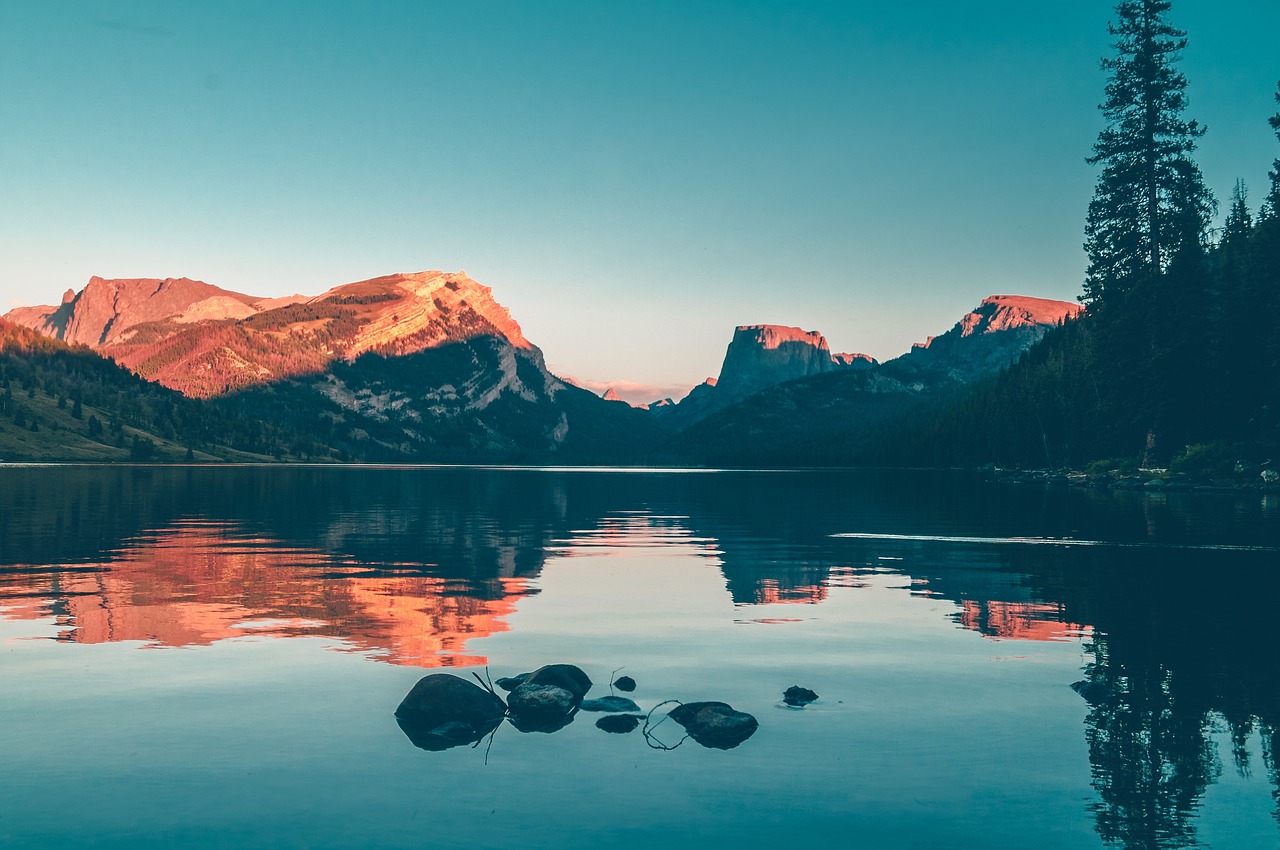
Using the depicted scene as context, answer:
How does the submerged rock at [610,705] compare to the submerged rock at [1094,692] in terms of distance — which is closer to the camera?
the submerged rock at [610,705]

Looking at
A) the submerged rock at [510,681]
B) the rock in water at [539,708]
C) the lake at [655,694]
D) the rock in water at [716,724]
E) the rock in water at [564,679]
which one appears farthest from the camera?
the submerged rock at [510,681]

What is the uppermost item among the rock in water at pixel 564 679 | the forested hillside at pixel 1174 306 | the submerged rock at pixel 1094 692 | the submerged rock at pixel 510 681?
the forested hillside at pixel 1174 306

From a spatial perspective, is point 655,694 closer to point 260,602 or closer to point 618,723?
point 618,723

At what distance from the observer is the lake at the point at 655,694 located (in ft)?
46.8

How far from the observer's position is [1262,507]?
81.9 metres

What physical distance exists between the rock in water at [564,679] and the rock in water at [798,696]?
4.76 meters

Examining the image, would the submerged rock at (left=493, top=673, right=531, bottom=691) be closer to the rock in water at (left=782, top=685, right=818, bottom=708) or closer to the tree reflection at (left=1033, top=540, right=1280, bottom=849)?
the rock in water at (left=782, top=685, right=818, bottom=708)

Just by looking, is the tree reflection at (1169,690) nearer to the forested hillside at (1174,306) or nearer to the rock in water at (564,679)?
the rock in water at (564,679)

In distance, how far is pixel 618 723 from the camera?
A: 62.2ft

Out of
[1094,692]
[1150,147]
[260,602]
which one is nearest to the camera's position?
[1094,692]

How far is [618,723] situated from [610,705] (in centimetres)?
141

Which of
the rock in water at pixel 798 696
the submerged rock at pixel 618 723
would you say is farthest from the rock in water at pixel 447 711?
the rock in water at pixel 798 696

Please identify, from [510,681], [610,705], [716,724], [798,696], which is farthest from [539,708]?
[798,696]

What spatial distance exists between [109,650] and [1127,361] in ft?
432
